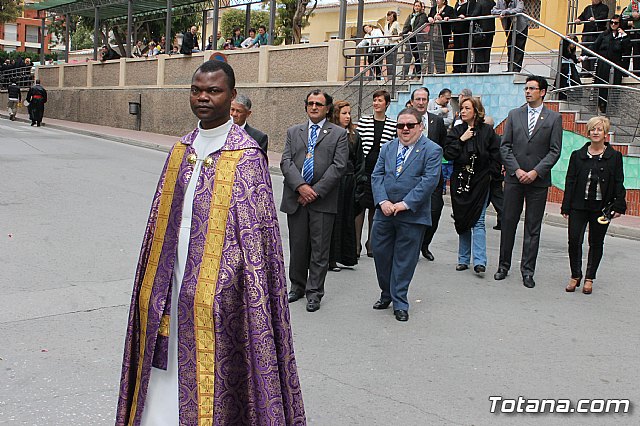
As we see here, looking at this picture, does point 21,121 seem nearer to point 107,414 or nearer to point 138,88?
point 138,88

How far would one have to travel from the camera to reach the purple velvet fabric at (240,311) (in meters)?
3.35

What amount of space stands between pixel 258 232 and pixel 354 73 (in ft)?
57.4

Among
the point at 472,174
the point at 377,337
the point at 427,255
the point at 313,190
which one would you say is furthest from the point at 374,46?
the point at 377,337

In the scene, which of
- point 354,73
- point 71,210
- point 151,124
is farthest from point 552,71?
point 151,124

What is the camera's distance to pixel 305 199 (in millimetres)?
6883

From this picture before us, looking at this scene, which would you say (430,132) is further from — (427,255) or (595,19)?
Answer: (595,19)

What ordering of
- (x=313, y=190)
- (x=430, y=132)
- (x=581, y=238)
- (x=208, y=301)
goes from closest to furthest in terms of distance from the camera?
(x=208, y=301)
(x=313, y=190)
(x=581, y=238)
(x=430, y=132)

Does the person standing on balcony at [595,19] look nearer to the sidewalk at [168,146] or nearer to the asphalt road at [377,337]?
the sidewalk at [168,146]

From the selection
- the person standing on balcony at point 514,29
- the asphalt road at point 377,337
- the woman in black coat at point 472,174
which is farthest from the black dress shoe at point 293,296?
the person standing on balcony at point 514,29

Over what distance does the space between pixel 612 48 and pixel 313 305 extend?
35.6 ft

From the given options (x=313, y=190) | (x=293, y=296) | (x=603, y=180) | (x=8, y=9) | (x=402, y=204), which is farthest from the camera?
(x=8, y=9)

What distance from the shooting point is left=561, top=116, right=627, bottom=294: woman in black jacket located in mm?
7754

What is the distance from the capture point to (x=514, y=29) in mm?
15844

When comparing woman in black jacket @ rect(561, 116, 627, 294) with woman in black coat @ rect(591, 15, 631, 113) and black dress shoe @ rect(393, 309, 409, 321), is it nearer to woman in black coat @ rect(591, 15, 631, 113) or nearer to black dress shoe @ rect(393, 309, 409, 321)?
black dress shoe @ rect(393, 309, 409, 321)
